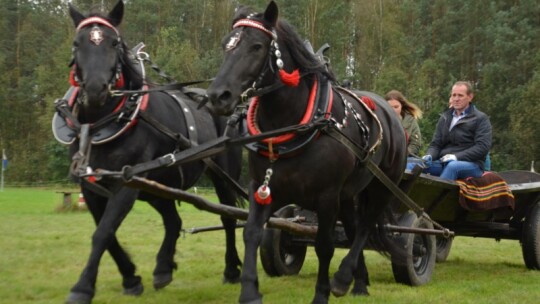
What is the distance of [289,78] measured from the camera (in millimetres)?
4695

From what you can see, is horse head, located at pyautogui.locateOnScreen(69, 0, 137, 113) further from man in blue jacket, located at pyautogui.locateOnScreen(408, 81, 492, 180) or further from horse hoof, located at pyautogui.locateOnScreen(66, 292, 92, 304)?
man in blue jacket, located at pyautogui.locateOnScreen(408, 81, 492, 180)

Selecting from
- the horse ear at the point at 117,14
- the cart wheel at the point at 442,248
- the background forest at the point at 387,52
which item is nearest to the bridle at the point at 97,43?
the horse ear at the point at 117,14

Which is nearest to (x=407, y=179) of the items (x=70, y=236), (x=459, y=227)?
(x=459, y=227)

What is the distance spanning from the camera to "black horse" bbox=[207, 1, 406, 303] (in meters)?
4.51

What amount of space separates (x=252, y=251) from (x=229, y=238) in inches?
97.5

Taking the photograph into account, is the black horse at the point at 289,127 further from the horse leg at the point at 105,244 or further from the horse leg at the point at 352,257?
the horse leg at the point at 105,244

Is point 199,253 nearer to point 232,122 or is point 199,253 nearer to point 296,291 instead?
point 296,291

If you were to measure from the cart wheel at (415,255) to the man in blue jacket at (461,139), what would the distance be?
27.5 inches

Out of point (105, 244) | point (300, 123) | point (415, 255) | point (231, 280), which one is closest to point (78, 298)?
point (105, 244)

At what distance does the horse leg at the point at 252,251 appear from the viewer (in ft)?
14.8

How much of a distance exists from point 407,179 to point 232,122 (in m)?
2.29

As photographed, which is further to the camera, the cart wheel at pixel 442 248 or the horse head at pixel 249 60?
the cart wheel at pixel 442 248

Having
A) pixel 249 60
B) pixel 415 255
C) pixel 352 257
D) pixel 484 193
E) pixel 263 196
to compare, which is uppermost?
pixel 249 60

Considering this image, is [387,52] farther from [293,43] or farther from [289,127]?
[289,127]
